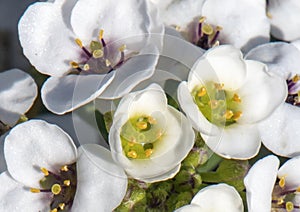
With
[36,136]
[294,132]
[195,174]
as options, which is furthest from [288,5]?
[36,136]

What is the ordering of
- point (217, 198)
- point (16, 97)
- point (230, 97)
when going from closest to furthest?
point (217, 198), point (230, 97), point (16, 97)

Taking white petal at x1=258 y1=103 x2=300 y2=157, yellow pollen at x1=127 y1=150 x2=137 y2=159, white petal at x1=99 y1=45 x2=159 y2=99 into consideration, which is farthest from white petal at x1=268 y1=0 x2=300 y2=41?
yellow pollen at x1=127 y1=150 x2=137 y2=159

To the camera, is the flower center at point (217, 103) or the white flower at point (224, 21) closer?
the flower center at point (217, 103)

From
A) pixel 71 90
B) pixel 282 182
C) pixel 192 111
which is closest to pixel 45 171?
pixel 71 90

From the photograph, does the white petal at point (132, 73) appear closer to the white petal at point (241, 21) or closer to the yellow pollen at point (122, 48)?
the yellow pollen at point (122, 48)

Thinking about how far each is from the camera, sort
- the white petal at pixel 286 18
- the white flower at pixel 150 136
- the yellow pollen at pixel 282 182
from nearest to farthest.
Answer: the white flower at pixel 150 136
the yellow pollen at pixel 282 182
the white petal at pixel 286 18

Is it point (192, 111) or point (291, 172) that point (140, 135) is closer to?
point (192, 111)

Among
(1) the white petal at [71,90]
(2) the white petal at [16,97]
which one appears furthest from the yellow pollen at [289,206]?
(2) the white petal at [16,97]
